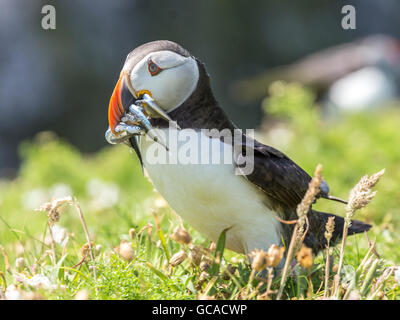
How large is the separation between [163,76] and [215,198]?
1.43 ft

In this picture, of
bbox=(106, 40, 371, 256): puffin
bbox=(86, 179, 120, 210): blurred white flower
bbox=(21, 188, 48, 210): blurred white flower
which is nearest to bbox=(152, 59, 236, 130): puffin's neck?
bbox=(106, 40, 371, 256): puffin

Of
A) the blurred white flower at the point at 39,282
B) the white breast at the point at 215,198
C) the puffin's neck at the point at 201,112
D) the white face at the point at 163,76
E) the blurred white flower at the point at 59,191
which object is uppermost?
the white face at the point at 163,76

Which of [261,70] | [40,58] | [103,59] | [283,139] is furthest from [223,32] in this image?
[283,139]

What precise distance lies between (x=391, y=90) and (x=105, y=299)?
19.1 feet

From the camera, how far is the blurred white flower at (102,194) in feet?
12.5

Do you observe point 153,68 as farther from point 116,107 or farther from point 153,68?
point 116,107

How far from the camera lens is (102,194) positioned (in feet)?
13.6

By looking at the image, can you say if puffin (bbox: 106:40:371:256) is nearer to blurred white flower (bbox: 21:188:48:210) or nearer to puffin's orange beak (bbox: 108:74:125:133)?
puffin's orange beak (bbox: 108:74:125:133)

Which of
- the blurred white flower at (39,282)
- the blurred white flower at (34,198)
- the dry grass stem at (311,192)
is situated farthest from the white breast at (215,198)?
the blurred white flower at (34,198)

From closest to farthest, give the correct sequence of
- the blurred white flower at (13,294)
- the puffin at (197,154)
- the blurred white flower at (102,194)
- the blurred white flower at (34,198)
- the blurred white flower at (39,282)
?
the blurred white flower at (13,294) → the blurred white flower at (39,282) → the puffin at (197,154) → the blurred white flower at (102,194) → the blurred white flower at (34,198)

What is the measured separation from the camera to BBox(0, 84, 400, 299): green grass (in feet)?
6.36

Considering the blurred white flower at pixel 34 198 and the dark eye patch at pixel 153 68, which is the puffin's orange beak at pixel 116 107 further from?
the blurred white flower at pixel 34 198

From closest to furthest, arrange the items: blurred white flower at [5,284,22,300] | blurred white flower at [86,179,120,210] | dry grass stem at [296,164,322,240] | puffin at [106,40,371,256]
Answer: dry grass stem at [296,164,322,240], blurred white flower at [5,284,22,300], puffin at [106,40,371,256], blurred white flower at [86,179,120,210]

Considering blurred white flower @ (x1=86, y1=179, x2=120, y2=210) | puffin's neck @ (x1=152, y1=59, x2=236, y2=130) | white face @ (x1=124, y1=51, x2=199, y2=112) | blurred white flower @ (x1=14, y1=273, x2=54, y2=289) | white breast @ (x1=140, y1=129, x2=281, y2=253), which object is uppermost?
white face @ (x1=124, y1=51, x2=199, y2=112)
